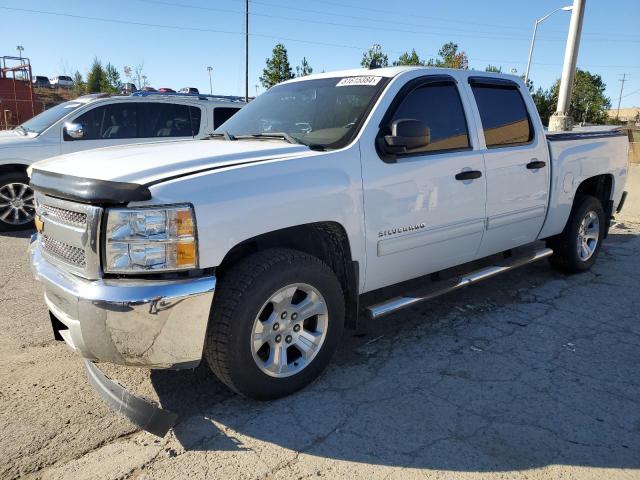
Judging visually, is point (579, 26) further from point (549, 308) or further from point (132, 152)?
point (132, 152)

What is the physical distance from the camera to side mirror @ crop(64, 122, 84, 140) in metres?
7.37

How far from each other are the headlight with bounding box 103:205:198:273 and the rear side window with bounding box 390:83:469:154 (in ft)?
5.66

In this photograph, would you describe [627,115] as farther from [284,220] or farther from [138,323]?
[138,323]

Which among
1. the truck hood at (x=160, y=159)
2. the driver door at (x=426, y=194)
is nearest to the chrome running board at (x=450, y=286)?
the driver door at (x=426, y=194)

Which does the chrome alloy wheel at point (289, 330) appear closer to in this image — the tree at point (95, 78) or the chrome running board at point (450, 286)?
the chrome running board at point (450, 286)

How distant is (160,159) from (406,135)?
1.47 m

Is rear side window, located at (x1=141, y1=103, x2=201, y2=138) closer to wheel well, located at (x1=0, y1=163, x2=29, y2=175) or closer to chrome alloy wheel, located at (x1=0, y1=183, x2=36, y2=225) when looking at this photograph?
wheel well, located at (x1=0, y1=163, x2=29, y2=175)

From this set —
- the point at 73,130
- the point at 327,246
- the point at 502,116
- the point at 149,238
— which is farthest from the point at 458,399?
the point at 73,130

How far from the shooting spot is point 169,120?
8.30 m

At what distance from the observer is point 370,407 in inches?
114

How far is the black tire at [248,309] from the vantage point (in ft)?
8.59

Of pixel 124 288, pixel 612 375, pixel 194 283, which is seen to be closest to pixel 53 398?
pixel 124 288

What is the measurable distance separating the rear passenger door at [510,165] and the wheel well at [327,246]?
1470 mm

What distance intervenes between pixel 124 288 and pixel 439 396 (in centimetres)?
190
